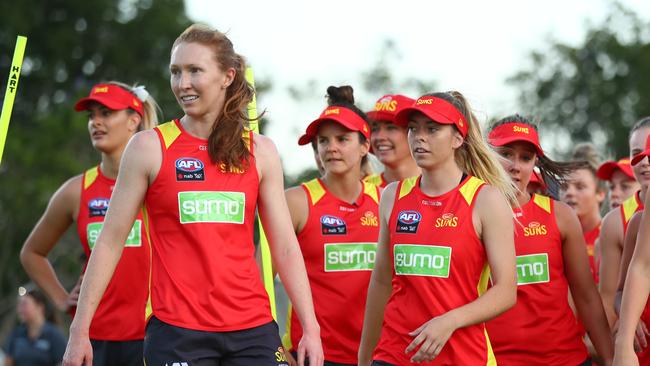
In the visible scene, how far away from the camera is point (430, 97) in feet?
21.9

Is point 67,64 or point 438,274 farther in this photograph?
point 67,64

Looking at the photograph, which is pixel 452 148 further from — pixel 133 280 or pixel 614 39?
pixel 614 39

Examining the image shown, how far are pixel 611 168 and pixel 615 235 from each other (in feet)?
7.49

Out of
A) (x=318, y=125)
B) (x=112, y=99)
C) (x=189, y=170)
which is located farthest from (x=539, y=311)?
Answer: (x=112, y=99)

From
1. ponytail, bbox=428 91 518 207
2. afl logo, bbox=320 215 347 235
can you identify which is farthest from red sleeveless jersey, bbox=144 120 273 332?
afl logo, bbox=320 215 347 235

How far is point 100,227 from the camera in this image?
8180mm

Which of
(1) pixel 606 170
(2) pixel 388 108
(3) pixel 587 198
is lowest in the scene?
(3) pixel 587 198

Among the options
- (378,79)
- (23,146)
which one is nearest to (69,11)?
(23,146)

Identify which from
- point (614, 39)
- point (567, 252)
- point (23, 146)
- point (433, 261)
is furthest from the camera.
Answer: point (614, 39)

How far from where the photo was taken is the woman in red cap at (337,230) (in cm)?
803

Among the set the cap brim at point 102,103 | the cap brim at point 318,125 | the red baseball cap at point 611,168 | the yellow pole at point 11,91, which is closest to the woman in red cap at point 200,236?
the yellow pole at point 11,91

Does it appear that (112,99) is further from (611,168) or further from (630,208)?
(611,168)

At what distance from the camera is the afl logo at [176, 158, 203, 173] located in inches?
228

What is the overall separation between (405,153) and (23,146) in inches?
1078
